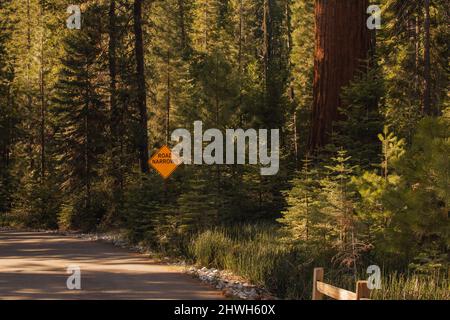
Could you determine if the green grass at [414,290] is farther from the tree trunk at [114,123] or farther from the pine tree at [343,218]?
the tree trunk at [114,123]

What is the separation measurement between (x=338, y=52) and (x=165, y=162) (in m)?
6.12

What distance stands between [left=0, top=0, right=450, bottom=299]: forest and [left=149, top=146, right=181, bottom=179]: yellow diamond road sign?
0.43m

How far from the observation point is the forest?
923cm

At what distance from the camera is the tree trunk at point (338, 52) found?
43.1 feet

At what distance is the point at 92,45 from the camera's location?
27.2 metres

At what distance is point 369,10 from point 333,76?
70.5 inches

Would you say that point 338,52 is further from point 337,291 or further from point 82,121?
point 82,121

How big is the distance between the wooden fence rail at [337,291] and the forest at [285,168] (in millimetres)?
1373

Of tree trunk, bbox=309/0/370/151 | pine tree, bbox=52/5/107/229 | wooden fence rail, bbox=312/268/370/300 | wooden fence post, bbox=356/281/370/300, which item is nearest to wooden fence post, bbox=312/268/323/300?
wooden fence rail, bbox=312/268/370/300

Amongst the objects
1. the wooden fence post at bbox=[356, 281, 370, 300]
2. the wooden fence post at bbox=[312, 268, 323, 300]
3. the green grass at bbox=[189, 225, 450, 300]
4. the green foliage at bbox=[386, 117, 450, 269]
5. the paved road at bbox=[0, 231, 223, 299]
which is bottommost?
the paved road at bbox=[0, 231, 223, 299]

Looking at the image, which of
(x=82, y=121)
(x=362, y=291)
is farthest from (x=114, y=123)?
(x=362, y=291)

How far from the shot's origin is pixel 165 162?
16656 mm

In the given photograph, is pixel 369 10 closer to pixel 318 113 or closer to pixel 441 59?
pixel 318 113

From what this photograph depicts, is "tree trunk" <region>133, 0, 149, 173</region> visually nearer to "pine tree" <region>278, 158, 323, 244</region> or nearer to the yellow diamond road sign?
the yellow diamond road sign
